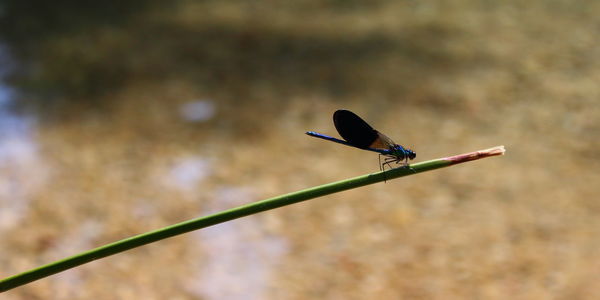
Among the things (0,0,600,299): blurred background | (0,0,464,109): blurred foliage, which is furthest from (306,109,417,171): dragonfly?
(0,0,464,109): blurred foliage

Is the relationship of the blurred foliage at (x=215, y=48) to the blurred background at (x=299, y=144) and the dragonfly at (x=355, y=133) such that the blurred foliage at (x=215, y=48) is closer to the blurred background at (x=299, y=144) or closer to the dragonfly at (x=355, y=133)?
the blurred background at (x=299, y=144)

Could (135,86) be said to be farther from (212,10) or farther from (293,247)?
(293,247)

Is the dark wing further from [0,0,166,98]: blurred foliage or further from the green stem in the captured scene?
[0,0,166,98]: blurred foliage

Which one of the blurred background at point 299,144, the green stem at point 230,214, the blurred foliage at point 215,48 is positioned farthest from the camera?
the blurred foliage at point 215,48

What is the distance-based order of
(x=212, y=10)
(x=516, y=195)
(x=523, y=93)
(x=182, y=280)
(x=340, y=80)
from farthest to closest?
1. (x=212, y=10)
2. (x=340, y=80)
3. (x=523, y=93)
4. (x=516, y=195)
5. (x=182, y=280)

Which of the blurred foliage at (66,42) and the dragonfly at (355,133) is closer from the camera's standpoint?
the dragonfly at (355,133)

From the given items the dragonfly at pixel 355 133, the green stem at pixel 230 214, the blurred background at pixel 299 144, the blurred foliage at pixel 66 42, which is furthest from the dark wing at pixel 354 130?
the blurred foliage at pixel 66 42

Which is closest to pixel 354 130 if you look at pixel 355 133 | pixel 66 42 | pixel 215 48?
pixel 355 133

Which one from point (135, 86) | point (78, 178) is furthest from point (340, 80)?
point (78, 178)
